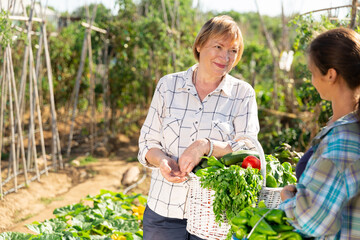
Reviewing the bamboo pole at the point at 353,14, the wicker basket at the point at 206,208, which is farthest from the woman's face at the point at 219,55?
the bamboo pole at the point at 353,14

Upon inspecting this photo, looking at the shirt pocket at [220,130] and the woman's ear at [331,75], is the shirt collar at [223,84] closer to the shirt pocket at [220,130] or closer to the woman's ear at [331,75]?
the shirt pocket at [220,130]

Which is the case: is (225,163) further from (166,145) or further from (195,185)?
(166,145)

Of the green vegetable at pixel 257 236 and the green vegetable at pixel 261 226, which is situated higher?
the green vegetable at pixel 261 226

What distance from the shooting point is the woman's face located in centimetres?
181

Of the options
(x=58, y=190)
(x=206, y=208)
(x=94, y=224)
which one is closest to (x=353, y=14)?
(x=206, y=208)

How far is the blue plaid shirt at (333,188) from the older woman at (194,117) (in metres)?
0.66

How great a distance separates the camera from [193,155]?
5.47ft

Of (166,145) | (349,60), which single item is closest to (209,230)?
(166,145)

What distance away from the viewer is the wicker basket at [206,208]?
149 centimetres

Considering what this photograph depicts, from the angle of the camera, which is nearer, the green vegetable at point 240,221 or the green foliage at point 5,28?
the green vegetable at point 240,221

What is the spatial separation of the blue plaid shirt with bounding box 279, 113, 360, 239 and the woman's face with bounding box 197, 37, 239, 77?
76cm

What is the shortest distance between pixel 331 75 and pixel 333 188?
0.31 metres

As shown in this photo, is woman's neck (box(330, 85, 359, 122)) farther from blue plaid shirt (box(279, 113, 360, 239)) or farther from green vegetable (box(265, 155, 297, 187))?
green vegetable (box(265, 155, 297, 187))

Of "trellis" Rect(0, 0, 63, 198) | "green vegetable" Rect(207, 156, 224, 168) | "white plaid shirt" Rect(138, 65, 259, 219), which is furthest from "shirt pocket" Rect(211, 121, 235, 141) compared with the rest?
"trellis" Rect(0, 0, 63, 198)
